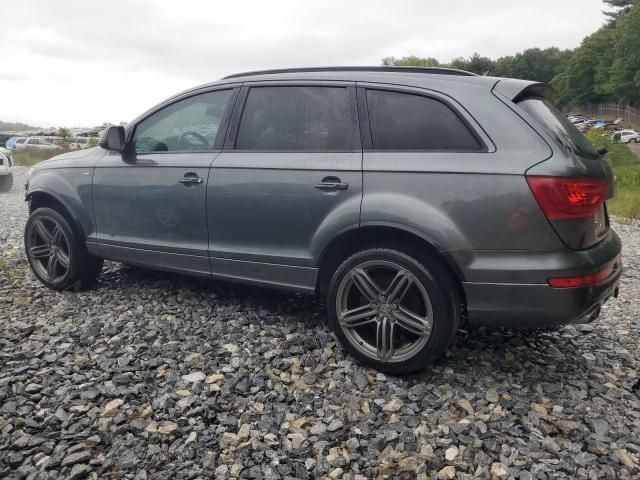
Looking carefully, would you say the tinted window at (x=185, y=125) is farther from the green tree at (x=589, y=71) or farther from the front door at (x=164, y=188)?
the green tree at (x=589, y=71)

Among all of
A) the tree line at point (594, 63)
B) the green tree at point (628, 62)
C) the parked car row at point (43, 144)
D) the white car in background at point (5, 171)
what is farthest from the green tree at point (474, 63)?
the white car in background at point (5, 171)

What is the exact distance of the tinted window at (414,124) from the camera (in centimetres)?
299

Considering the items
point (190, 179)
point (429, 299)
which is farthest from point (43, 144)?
point (429, 299)

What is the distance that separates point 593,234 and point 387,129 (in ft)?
4.27

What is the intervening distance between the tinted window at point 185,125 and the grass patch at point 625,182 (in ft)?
9.21

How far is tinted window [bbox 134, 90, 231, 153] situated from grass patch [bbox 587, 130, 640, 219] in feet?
9.21

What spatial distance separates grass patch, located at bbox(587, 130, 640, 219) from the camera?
11.5m

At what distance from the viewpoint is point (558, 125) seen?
301 cm

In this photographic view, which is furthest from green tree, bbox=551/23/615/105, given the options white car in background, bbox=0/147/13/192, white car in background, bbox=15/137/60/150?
white car in background, bbox=0/147/13/192

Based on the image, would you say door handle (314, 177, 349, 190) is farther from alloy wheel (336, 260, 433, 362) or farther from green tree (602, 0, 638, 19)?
green tree (602, 0, 638, 19)

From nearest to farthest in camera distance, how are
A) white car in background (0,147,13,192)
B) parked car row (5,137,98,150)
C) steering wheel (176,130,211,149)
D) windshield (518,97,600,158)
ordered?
windshield (518,97,600,158), steering wheel (176,130,211,149), white car in background (0,147,13,192), parked car row (5,137,98,150)

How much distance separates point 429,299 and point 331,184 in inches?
36.1

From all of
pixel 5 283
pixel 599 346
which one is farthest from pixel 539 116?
pixel 5 283

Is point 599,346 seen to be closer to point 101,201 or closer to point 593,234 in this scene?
point 593,234
